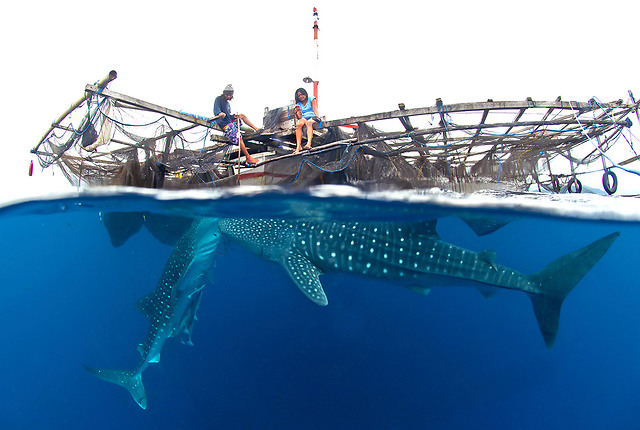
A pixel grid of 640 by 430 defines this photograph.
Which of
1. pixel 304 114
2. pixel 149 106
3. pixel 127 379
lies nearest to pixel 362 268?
pixel 127 379

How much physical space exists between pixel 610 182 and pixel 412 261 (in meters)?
8.14

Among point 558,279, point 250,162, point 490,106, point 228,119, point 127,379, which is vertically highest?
point 228,119

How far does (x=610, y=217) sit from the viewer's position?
20.9 feet

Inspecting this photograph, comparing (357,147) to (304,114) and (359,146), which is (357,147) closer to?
(359,146)

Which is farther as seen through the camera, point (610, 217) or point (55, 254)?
point (55, 254)

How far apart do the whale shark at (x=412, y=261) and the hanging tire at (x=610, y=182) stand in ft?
20.7

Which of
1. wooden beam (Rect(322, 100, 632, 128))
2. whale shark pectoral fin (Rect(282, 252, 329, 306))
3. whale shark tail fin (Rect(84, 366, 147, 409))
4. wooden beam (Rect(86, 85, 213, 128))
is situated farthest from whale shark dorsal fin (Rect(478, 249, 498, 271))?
wooden beam (Rect(86, 85, 213, 128))

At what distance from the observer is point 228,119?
29.5ft

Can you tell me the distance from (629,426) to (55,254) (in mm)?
17248

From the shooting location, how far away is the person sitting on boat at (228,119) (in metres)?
8.85

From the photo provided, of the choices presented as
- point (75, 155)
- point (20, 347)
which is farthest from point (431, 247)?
point (20, 347)

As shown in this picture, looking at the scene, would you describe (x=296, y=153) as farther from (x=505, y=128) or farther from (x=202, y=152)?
(x=505, y=128)

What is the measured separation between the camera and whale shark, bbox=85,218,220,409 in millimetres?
4594

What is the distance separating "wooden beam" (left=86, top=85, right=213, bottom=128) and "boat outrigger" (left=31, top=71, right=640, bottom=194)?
0.08 ft
